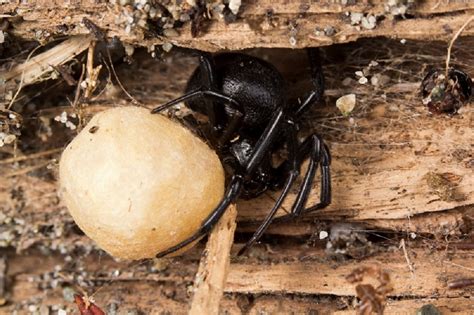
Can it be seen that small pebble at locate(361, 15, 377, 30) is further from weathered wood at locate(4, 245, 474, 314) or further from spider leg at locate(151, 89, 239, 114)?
weathered wood at locate(4, 245, 474, 314)

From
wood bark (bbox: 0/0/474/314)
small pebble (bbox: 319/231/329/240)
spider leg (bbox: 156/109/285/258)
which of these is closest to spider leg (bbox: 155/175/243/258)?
spider leg (bbox: 156/109/285/258)

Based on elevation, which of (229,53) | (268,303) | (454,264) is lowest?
(268,303)

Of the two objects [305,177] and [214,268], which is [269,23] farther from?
[214,268]

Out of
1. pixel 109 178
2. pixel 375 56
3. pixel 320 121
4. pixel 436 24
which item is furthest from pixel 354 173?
pixel 109 178

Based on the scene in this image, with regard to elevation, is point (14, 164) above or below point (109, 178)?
below

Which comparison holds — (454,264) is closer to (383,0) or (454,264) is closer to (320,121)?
(320,121)

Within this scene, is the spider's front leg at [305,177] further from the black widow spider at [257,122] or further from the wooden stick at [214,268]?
the wooden stick at [214,268]
